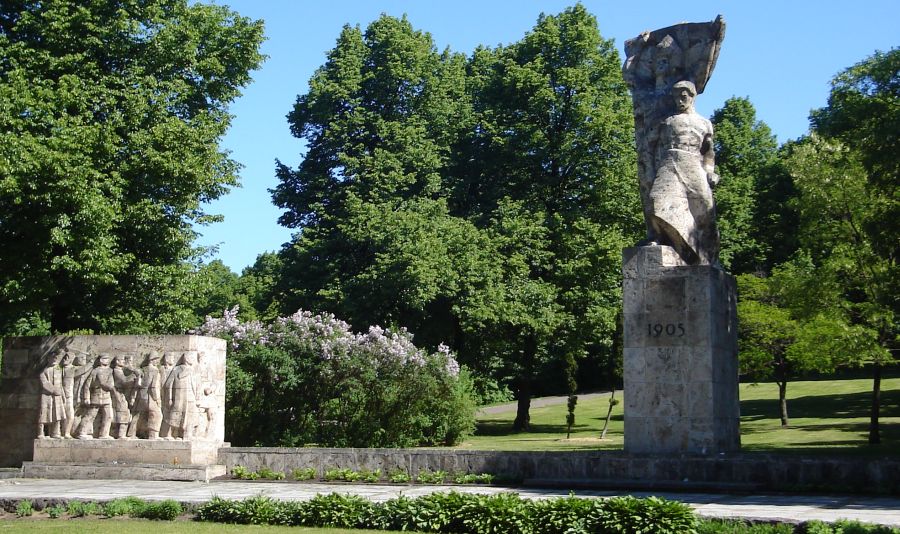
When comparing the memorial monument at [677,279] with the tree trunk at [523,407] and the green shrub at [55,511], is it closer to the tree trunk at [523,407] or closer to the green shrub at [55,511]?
the green shrub at [55,511]

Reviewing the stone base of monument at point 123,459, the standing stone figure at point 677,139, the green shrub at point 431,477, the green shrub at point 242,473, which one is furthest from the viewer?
the stone base of monument at point 123,459

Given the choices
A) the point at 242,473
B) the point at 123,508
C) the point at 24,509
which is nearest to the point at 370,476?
the point at 242,473

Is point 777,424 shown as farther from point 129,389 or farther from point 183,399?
point 129,389

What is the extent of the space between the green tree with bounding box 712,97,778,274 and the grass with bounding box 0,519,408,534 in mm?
34360

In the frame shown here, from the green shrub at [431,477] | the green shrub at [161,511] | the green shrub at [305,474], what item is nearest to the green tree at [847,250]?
the green shrub at [431,477]

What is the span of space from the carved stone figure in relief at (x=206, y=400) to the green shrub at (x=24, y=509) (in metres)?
5.12

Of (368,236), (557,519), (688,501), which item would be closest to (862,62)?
(368,236)

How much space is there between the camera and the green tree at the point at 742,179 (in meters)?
47.2

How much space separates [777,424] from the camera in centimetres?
3753

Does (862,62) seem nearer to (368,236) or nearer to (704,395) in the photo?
(368,236)

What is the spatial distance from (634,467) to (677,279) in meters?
3.43

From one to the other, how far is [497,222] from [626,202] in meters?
5.70

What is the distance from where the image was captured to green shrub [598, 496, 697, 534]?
1179 cm

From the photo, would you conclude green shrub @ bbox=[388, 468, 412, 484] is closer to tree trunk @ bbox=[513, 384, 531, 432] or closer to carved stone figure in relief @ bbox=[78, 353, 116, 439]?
carved stone figure in relief @ bbox=[78, 353, 116, 439]
